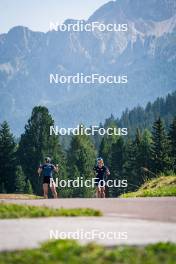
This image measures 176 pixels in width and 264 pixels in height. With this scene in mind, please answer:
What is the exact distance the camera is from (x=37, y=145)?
91562 mm

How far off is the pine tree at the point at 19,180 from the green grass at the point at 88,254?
77.3m

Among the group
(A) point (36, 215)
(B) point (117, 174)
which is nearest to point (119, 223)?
(A) point (36, 215)

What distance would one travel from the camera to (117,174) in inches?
4577

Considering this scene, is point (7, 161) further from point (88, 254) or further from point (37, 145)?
point (88, 254)

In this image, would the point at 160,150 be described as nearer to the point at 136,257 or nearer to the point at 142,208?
the point at 142,208

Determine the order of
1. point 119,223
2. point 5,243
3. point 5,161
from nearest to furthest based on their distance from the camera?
1. point 5,243
2. point 119,223
3. point 5,161

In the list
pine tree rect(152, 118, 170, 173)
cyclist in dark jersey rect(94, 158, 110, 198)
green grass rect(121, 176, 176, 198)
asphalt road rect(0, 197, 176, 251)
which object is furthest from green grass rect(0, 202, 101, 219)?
pine tree rect(152, 118, 170, 173)

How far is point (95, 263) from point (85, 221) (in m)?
4.45

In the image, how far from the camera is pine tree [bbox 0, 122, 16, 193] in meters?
86.0

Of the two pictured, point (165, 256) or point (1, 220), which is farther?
point (1, 220)

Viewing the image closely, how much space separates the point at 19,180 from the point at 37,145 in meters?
6.89

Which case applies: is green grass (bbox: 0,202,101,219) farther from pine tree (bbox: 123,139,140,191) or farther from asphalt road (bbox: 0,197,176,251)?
pine tree (bbox: 123,139,140,191)

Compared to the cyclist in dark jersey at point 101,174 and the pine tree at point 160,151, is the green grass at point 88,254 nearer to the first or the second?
the cyclist in dark jersey at point 101,174

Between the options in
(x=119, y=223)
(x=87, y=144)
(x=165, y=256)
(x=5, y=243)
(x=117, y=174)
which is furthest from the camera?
(x=87, y=144)
